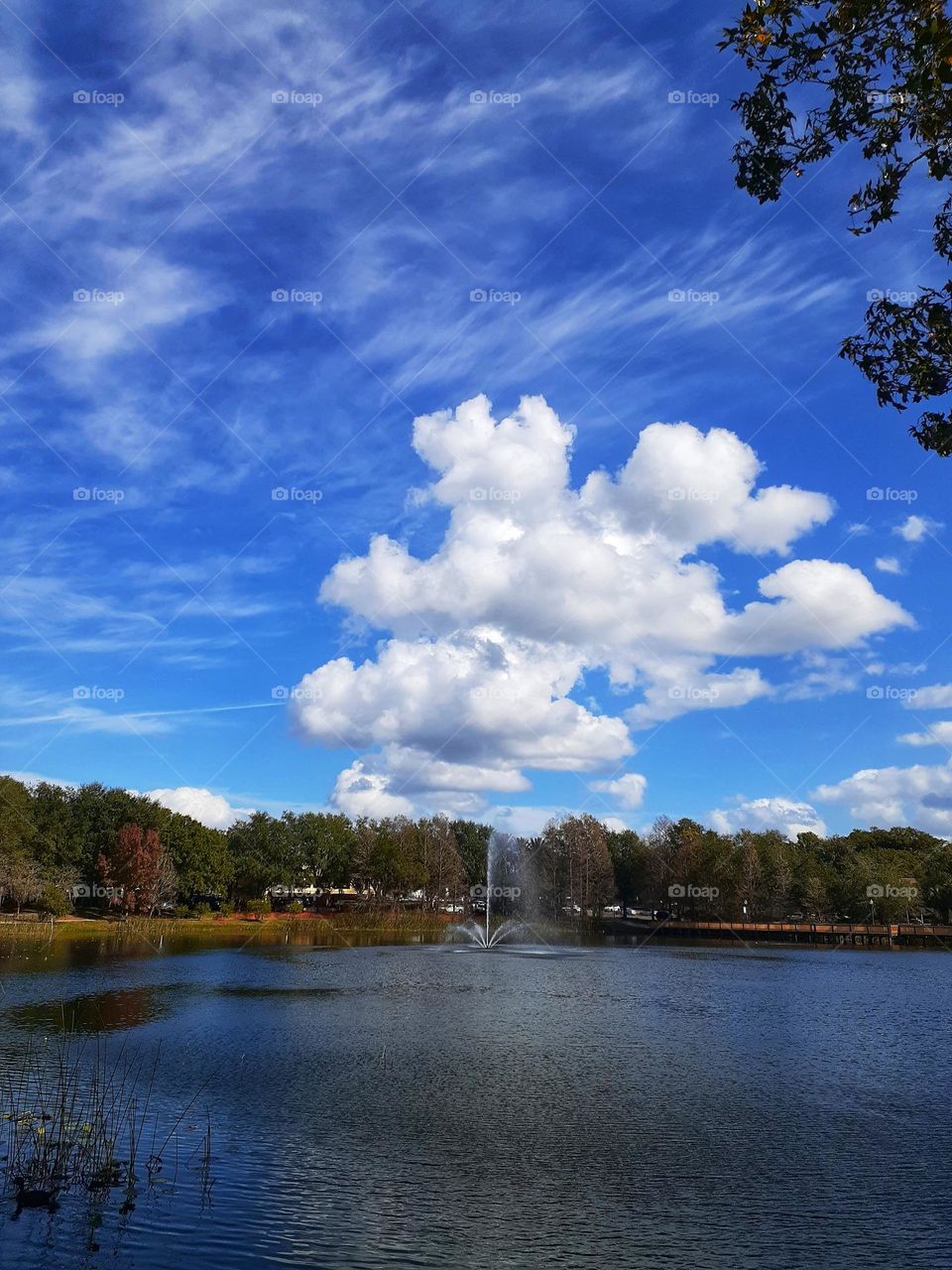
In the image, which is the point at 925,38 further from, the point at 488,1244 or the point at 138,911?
the point at 138,911

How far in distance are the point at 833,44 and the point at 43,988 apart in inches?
1840

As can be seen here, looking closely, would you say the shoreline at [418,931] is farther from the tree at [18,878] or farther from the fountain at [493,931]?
the fountain at [493,931]

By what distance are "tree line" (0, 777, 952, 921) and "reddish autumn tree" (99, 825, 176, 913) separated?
16 centimetres

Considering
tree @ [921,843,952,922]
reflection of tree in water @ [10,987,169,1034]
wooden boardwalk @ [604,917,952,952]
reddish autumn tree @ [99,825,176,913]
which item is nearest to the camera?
reflection of tree in water @ [10,987,169,1034]

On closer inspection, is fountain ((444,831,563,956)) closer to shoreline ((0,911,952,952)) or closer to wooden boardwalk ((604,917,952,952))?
shoreline ((0,911,952,952))

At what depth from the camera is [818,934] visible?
12550 cm

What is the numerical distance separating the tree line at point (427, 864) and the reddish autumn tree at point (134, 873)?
0.16 m

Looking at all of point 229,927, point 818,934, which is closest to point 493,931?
point 229,927

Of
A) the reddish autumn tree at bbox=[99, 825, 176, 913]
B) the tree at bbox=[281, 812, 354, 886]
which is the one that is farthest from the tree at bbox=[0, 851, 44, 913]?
the tree at bbox=[281, 812, 354, 886]

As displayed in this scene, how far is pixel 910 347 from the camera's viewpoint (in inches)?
556

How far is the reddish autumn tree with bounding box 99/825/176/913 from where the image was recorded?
107188 millimetres

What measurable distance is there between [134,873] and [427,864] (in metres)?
60.4

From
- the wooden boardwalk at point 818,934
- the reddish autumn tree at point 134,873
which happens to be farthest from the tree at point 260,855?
the wooden boardwalk at point 818,934

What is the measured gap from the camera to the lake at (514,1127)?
49.2ft
